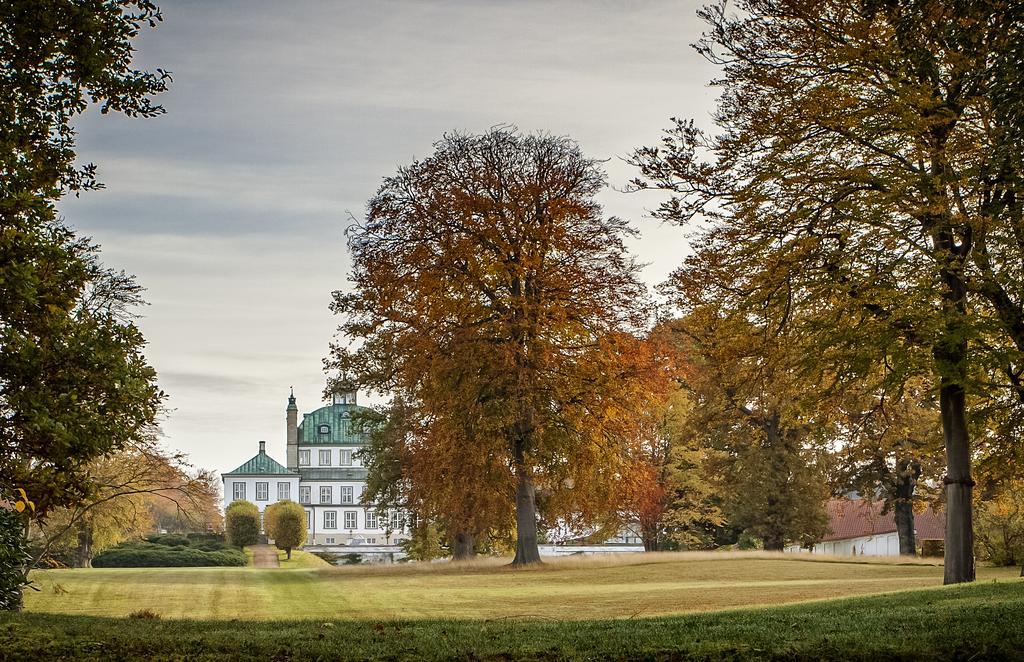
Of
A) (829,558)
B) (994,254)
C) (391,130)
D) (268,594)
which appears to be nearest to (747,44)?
(994,254)

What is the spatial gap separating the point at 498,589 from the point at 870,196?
1095 centimetres

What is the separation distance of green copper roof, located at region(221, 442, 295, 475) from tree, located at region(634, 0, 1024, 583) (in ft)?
297

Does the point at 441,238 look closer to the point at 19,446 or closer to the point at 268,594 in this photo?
the point at 268,594

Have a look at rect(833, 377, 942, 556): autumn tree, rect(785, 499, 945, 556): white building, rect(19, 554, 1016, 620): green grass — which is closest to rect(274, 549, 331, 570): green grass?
rect(19, 554, 1016, 620): green grass

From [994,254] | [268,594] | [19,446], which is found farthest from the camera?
[268,594]

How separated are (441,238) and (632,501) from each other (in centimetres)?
928

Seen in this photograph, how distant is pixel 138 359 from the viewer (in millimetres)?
13938

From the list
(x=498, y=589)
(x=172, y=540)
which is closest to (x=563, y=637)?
(x=498, y=589)

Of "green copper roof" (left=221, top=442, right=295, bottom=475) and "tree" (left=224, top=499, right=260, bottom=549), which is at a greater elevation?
"green copper roof" (left=221, top=442, right=295, bottom=475)

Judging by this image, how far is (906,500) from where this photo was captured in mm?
39906

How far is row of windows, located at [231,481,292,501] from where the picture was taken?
102 m

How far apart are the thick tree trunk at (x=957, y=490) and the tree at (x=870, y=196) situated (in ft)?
0.08

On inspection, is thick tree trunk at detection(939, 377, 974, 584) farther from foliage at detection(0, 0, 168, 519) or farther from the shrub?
the shrub

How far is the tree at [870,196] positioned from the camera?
16047 millimetres
